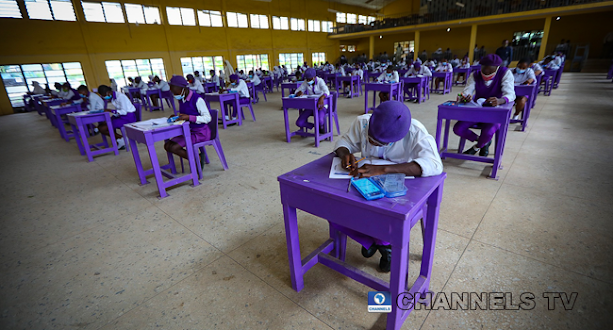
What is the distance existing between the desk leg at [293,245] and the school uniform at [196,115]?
2507mm

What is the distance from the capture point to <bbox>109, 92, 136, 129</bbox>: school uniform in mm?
5203

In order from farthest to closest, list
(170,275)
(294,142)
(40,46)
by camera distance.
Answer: (40,46), (294,142), (170,275)

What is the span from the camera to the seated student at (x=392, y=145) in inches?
54.9

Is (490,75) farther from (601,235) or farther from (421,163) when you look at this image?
(421,163)

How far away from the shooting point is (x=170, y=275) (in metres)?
2.04

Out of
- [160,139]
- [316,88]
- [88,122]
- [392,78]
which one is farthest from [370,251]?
[392,78]

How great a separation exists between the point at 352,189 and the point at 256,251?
1.24m

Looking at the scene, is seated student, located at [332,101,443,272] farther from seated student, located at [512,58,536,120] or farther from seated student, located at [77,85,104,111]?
seated student, located at [77,85,104,111]

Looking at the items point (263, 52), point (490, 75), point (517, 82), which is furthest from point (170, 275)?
point (263, 52)

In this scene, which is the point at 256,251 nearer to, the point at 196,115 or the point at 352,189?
the point at 352,189

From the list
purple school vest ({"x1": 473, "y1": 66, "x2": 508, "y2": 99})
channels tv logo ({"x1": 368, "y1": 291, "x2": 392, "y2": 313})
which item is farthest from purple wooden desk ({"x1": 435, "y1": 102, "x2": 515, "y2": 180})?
channels tv logo ({"x1": 368, "y1": 291, "x2": 392, "y2": 313})

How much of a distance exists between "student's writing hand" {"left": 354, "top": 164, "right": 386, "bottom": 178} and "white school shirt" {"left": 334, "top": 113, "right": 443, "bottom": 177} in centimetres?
18

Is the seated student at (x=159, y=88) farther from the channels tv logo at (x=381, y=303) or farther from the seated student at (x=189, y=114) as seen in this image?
the channels tv logo at (x=381, y=303)

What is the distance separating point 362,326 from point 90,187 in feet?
13.3
